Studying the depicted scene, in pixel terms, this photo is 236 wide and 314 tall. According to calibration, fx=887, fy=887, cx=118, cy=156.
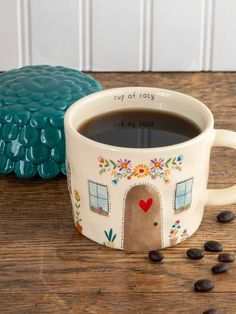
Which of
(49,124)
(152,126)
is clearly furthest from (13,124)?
(152,126)

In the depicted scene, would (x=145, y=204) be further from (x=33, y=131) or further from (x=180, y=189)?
(x=33, y=131)

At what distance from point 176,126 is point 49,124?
14 cm

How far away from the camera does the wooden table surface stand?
723 mm

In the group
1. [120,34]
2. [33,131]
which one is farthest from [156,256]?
[120,34]

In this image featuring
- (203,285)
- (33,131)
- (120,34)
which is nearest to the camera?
(203,285)

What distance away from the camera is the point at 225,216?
2.74 feet

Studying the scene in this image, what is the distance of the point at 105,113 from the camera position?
0.84 m

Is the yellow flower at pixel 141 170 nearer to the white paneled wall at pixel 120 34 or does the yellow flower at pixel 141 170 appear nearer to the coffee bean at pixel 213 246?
the coffee bean at pixel 213 246

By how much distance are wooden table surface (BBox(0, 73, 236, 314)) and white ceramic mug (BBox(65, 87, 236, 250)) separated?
0.02 m

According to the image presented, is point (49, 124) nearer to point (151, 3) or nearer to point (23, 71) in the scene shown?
point (23, 71)

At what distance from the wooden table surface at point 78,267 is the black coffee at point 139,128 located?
9 cm

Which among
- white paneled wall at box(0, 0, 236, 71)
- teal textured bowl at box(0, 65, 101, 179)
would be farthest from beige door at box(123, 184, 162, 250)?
white paneled wall at box(0, 0, 236, 71)

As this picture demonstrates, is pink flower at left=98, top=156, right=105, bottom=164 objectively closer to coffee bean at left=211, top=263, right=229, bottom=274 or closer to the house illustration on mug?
the house illustration on mug

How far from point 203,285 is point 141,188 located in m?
0.10
